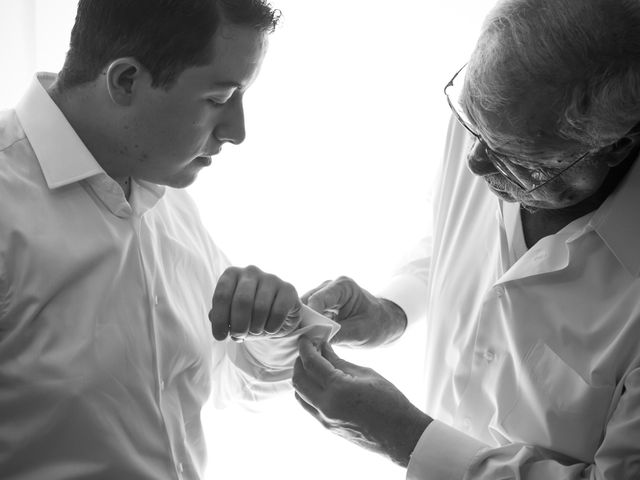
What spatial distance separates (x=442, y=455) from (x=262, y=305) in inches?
18.7

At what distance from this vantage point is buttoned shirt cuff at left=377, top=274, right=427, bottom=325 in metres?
2.07

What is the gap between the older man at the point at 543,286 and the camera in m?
1.40

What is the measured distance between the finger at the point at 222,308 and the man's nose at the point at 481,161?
56 cm

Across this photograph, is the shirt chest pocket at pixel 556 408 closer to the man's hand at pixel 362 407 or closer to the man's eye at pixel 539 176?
the man's hand at pixel 362 407

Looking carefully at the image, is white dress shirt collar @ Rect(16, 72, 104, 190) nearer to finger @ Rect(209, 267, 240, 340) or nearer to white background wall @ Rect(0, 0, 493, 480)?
finger @ Rect(209, 267, 240, 340)

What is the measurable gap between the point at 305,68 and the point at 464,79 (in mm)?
1202

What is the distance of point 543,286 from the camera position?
5.38 feet

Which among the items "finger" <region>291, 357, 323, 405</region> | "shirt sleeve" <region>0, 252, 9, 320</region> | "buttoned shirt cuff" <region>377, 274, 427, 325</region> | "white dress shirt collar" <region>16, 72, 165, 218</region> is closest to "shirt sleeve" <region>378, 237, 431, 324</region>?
"buttoned shirt cuff" <region>377, 274, 427, 325</region>

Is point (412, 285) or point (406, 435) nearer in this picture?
point (406, 435)

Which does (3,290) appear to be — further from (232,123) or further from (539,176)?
(539,176)

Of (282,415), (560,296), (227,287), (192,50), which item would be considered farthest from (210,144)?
(282,415)

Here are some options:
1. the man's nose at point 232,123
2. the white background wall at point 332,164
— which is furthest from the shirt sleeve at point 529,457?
the white background wall at point 332,164

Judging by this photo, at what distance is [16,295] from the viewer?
4.36 feet

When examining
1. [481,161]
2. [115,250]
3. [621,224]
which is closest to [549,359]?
[621,224]
